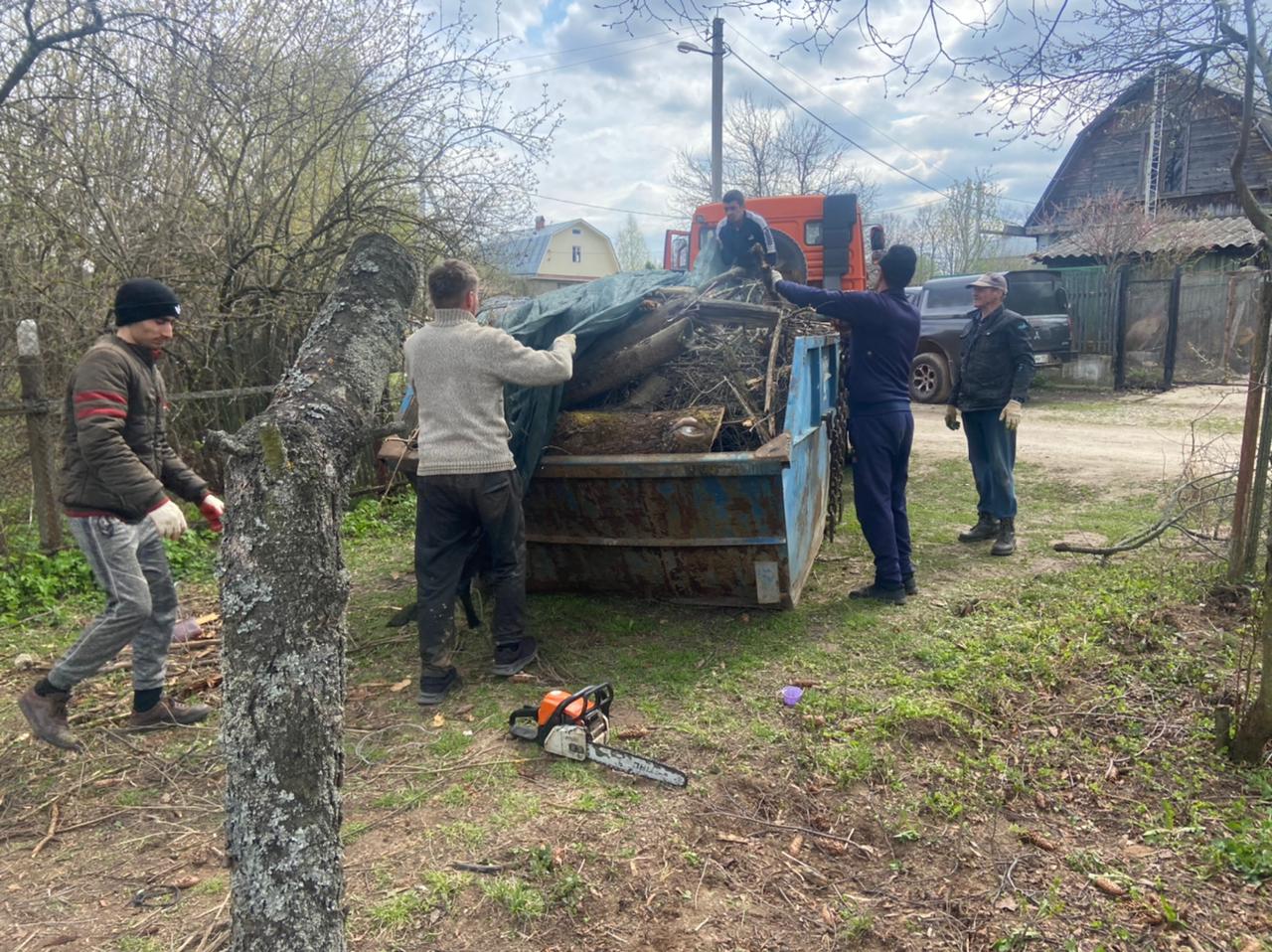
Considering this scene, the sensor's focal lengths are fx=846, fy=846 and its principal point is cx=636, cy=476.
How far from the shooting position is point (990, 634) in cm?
452

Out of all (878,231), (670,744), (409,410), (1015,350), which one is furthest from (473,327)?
(878,231)

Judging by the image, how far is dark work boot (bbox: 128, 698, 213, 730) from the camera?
3816mm

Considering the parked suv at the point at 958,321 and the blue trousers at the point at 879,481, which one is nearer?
the blue trousers at the point at 879,481

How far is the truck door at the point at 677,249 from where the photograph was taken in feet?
35.4

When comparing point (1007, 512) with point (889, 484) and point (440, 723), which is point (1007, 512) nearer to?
point (889, 484)

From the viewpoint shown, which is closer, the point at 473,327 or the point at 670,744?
the point at 670,744

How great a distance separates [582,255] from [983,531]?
5164cm

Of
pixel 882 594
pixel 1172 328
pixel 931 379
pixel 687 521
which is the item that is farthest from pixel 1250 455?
pixel 1172 328

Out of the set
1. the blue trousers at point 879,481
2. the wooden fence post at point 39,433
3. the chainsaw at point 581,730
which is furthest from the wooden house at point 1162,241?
the wooden fence post at point 39,433

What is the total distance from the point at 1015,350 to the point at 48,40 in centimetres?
643

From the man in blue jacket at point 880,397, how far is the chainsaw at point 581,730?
2224 mm

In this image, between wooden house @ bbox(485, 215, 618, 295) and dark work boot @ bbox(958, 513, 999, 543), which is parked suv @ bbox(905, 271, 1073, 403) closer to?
dark work boot @ bbox(958, 513, 999, 543)

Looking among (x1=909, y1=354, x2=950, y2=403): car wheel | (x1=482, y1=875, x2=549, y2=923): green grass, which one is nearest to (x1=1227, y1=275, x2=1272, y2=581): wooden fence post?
(x1=482, y1=875, x2=549, y2=923): green grass

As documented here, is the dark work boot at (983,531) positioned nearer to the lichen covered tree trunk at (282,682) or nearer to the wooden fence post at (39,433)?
the lichen covered tree trunk at (282,682)
